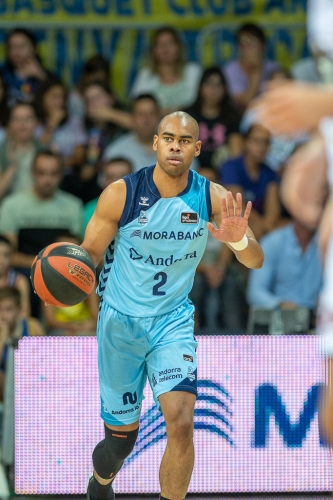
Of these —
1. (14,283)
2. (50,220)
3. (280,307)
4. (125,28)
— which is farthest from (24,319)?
(125,28)

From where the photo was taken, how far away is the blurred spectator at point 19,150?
938 cm

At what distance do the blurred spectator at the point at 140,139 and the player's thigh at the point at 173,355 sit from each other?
4.12 metres

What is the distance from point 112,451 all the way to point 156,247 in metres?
1.36

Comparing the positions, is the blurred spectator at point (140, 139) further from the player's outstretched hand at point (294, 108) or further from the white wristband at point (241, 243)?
the player's outstretched hand at point (294, 108)

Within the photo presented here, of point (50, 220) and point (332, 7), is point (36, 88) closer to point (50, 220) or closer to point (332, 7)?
point (50, 220)

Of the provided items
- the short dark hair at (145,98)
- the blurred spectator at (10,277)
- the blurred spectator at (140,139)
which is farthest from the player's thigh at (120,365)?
the short dark hair at (145,98)

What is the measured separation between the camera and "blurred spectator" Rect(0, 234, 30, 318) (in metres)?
8.09

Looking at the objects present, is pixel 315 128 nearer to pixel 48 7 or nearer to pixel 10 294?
pixel 10 294

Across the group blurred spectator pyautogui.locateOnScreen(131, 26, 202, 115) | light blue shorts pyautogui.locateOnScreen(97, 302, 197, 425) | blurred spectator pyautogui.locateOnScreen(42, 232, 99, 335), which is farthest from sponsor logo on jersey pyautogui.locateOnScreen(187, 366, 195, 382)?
blurred spectator pyautogui.locateOnScreen(131, 26, 202, 115)

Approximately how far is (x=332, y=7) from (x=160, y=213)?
2662 mm

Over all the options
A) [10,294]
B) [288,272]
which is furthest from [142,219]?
[288,272]

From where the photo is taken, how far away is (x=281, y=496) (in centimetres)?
668

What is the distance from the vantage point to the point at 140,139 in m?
9.63

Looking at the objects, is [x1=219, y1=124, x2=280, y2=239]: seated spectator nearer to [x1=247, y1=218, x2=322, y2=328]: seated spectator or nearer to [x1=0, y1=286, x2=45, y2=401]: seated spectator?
[x1=247, y1=218, x2=322, y2=328]: seated spectator
